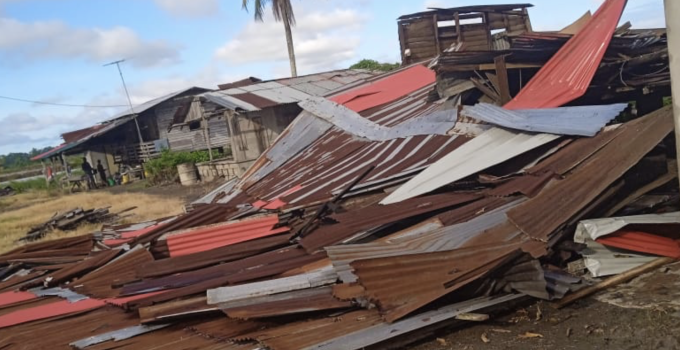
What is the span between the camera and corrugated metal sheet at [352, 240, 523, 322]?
4055 millimetres

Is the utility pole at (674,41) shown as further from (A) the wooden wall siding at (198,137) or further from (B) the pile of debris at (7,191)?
(B) the pile of debris at (7,191)

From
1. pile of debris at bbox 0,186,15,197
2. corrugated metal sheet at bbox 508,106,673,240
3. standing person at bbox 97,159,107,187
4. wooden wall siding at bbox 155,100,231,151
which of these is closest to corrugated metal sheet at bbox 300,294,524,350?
corrugated metal sheet at bbox 508,106,673,240

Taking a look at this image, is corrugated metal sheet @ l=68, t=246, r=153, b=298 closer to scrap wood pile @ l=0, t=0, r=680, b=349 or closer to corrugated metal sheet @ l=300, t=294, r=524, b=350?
scrap wood pile @ l=0, t=0, r=680, b=349

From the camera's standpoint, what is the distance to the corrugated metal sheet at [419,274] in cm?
405

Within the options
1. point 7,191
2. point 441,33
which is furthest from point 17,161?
point 441,33

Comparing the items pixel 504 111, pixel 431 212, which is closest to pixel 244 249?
pixel 431 212

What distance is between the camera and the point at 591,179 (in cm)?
494

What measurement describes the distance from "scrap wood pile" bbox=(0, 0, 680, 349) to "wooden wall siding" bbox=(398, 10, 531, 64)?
25.5ft

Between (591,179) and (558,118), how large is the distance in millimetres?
1252

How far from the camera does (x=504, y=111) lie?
21.6 feet

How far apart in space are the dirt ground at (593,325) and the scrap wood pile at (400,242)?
0.15 m

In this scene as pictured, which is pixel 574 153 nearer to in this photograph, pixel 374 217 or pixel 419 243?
pixel 419 243

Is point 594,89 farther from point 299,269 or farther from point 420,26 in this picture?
point 420,26

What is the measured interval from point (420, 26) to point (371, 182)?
32.9 feet
